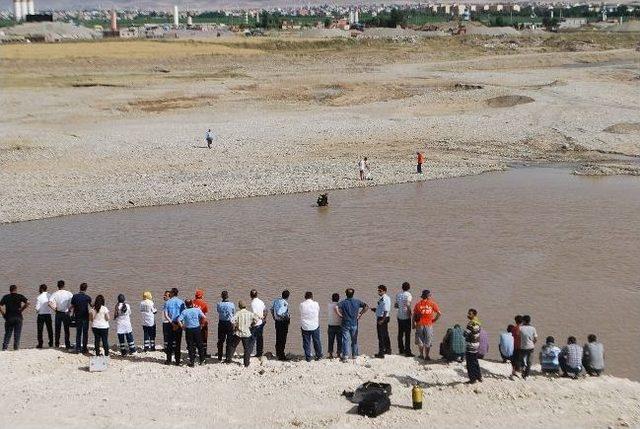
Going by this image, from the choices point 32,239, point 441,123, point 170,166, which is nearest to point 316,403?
point 32,239

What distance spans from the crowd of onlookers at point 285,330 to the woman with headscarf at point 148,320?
1 centimetres

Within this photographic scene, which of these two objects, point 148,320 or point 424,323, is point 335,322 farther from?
point 148,320

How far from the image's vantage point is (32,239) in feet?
77.3

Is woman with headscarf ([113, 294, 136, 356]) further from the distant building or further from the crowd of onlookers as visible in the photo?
the distant building

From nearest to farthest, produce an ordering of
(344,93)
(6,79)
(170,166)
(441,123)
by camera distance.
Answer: (170,166), (441,123), (344,93), (6,79)

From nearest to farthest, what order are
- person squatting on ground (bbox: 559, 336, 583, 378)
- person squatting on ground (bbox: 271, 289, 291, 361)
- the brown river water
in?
person squatting on ground (bbox: 559, 336, 583, 378) < person squatting on ground (bbox: 271, 289, 291, 361) < the brown river water

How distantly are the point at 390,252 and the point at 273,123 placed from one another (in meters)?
19.7

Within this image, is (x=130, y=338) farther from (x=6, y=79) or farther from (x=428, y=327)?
(x=6, y=79)

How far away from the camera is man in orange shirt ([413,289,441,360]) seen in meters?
13.9

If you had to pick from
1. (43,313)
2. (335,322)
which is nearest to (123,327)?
(43,313)

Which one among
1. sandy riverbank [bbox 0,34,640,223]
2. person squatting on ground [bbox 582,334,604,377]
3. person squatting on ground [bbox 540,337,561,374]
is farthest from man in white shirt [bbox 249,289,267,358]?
sandy riverbank [bbox 0,34,640,223]

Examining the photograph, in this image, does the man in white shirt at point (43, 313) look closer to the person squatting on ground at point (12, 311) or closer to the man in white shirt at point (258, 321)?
the person squatting on ground at point (12, 311)

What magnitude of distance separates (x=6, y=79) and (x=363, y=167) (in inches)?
1381

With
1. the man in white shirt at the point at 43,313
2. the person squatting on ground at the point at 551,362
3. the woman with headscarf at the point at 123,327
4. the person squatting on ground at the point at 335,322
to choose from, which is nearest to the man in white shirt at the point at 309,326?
the person squatting on ground at the point at 335,322
